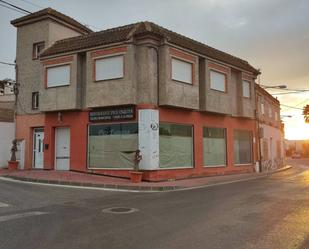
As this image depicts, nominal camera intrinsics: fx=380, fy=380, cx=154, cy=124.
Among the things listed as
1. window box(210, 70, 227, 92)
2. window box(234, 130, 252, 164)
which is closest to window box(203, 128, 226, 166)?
window box(234, 130, 252, 164)

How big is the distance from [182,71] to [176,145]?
13.6ft

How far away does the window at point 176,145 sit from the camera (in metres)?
20.3

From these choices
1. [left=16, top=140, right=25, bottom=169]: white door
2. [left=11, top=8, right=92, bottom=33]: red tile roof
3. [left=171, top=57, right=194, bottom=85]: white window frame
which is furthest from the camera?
[left=16, top=140, right=25, bottom=169]: white door

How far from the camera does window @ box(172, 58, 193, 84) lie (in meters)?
20.7

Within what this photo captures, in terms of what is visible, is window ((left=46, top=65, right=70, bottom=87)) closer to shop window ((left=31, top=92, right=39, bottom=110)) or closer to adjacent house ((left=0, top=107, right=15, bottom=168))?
shop window ((left=31, top=92, right=39, bottom=110))

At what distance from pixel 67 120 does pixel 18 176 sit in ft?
14.6

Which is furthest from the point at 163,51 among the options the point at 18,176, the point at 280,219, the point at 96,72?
the point at 280,219

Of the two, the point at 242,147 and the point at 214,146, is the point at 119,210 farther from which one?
the point at 242,147

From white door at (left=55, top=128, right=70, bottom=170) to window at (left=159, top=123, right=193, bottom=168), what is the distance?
5798 mm

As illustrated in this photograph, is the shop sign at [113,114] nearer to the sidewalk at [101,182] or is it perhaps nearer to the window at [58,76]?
the window at [58,76]

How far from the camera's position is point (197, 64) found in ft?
73.3

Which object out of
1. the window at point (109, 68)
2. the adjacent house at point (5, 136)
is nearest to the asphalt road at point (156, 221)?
the window at point (109, 68)

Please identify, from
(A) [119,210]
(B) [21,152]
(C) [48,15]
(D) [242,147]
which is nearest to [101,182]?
(A) [119,210]

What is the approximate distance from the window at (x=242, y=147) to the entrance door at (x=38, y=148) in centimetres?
1312
